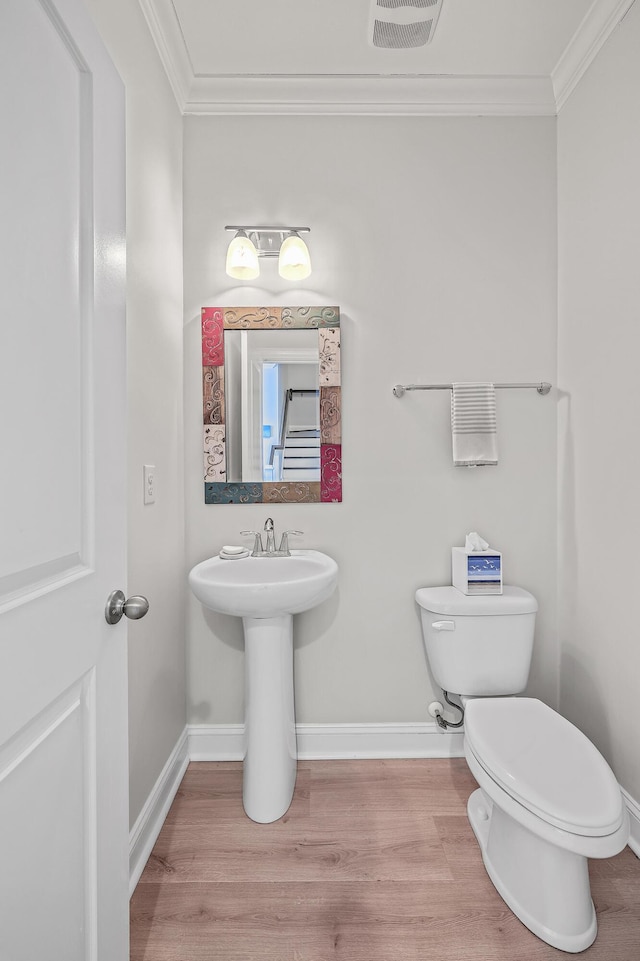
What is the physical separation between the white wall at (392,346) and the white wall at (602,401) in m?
0.09

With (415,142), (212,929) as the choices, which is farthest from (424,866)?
(415,142)

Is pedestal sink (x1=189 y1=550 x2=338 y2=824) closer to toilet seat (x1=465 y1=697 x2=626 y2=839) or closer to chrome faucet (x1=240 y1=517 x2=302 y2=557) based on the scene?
chrome faucet (x1=240 y1=517 x2=302 y2=557)

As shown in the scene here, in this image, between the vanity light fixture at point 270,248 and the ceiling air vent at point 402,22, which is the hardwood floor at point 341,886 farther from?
the ceiling air vent at point 402,22

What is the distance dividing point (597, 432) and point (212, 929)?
182cm

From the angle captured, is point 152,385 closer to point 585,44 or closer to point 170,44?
point 170,44

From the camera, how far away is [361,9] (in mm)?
1619

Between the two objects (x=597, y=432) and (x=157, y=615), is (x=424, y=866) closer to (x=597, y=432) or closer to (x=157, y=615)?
(x=157, y=615)

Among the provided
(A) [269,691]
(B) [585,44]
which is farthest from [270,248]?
(A) [269,691]

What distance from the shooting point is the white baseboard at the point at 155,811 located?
140cm

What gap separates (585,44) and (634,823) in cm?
248

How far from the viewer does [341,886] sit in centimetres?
140

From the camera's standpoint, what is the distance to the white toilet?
114 cm

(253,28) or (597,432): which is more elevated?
(253,28)

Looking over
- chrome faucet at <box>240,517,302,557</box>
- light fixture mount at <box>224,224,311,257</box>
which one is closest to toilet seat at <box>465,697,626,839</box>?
chrome faucet at <box>240,517,302,557</box>
